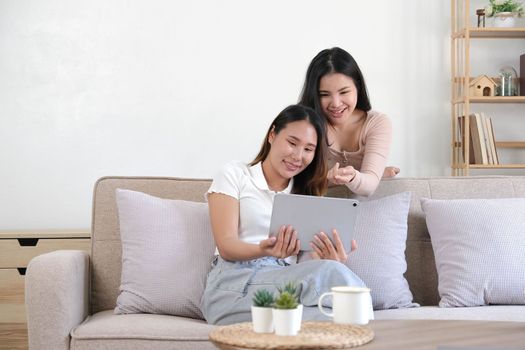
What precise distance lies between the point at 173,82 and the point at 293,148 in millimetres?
2007

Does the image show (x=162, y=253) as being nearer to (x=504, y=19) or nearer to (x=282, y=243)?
(x=282, y=243)

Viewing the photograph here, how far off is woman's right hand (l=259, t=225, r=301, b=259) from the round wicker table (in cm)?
65

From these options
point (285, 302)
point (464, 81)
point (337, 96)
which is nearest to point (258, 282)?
point (285, 302)

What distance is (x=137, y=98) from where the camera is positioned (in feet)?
15.3

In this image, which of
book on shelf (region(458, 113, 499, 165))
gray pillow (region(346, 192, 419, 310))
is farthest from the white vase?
gray pillow (region(346, 192, 419, 310))

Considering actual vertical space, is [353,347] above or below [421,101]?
below

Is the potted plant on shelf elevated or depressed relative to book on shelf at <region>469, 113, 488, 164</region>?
elevated

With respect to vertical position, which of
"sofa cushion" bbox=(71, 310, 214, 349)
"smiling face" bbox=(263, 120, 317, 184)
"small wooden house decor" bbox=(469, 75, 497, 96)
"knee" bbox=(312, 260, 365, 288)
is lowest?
"sofa cushion" bbox=(71, 310, 214, 349)

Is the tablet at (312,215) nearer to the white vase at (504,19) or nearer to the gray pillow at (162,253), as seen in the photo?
the gray pillow at (162,253)

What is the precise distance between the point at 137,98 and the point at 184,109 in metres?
0.25

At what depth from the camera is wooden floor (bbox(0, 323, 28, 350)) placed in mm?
3893

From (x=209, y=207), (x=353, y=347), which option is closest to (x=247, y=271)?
(x=209, y=207)

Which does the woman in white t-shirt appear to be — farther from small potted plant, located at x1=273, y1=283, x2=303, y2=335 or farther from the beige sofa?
small potted plant, located at x1=273, y1=283, x2=303, y2=335

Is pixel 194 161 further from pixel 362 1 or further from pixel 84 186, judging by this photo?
pixel 362 1
